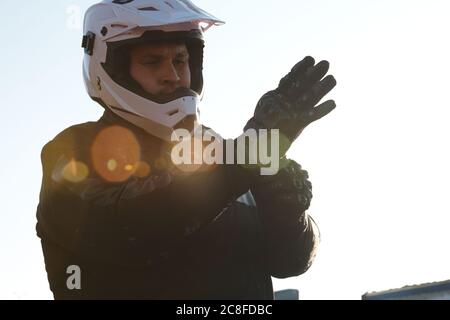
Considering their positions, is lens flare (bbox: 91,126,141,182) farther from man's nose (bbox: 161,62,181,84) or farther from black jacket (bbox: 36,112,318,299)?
man's nose (bbox: 161,62,181,84)

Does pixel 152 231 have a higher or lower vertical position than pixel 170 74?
lower

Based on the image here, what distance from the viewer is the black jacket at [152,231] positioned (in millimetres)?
4180

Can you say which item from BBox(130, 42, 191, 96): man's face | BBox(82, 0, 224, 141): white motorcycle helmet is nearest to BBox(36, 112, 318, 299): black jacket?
BBox(82, 0, 224, 141): white motorcycle helmet

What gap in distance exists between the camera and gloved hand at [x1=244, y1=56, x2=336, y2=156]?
4387 mm

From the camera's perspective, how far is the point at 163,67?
5.05 metres

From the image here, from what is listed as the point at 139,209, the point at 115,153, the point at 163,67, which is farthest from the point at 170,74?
the point at 139,209

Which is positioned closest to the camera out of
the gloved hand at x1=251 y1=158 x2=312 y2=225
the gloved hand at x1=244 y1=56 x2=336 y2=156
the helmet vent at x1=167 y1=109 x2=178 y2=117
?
the gloved hand at x1=244 y1=56 x2=336 y2=156

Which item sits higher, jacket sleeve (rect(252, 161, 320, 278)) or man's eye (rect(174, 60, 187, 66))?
man's eye (rect(174, 60, 187, 66))

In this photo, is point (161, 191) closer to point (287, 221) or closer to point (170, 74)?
point (287, 221)

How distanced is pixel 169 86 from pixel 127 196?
1.07 metres

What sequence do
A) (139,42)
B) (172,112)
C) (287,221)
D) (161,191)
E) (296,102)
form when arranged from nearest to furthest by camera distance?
(161,191) → (296,102) → (287,221) → (172,112) → (139,42)

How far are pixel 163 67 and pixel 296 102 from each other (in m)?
0.95
